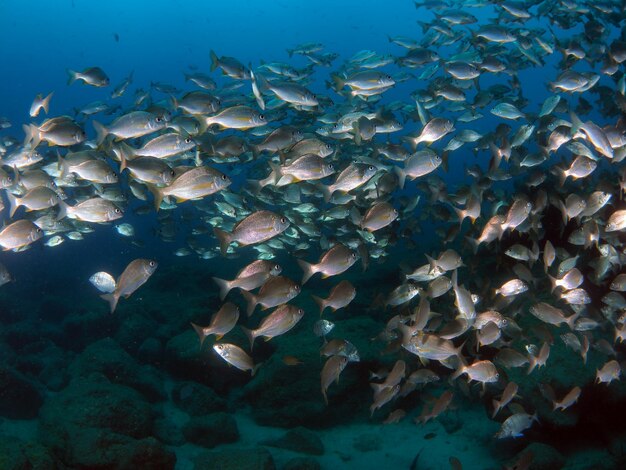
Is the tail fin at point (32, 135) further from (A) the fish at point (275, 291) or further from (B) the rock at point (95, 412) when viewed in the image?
(B) the rock at point (95, 412)

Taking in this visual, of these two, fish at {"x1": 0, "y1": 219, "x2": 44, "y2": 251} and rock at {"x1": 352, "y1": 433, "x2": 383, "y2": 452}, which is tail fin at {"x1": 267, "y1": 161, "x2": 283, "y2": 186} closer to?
fish at {"x1": 0, "y1": 219, "x2": 44, "y2": 251}

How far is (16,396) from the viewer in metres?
8.27

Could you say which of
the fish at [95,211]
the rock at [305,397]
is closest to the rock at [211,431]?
the rock at [305,397]

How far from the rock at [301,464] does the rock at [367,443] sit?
60.2 inches

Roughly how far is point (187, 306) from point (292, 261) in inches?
196

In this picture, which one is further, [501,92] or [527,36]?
[501,92]

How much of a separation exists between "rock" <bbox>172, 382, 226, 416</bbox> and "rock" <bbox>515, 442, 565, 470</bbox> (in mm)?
5778

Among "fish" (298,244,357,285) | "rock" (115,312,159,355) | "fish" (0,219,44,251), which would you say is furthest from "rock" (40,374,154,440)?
"rock" (115,312,159,355)

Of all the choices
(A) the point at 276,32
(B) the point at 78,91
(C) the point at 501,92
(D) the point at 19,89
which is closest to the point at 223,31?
(A) the point at 276,32

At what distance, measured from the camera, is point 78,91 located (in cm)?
7875

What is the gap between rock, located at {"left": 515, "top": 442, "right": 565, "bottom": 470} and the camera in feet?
20.3

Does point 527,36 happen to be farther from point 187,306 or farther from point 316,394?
point 187,306

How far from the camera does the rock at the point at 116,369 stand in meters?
9.01

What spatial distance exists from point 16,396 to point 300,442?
18.7 ft
